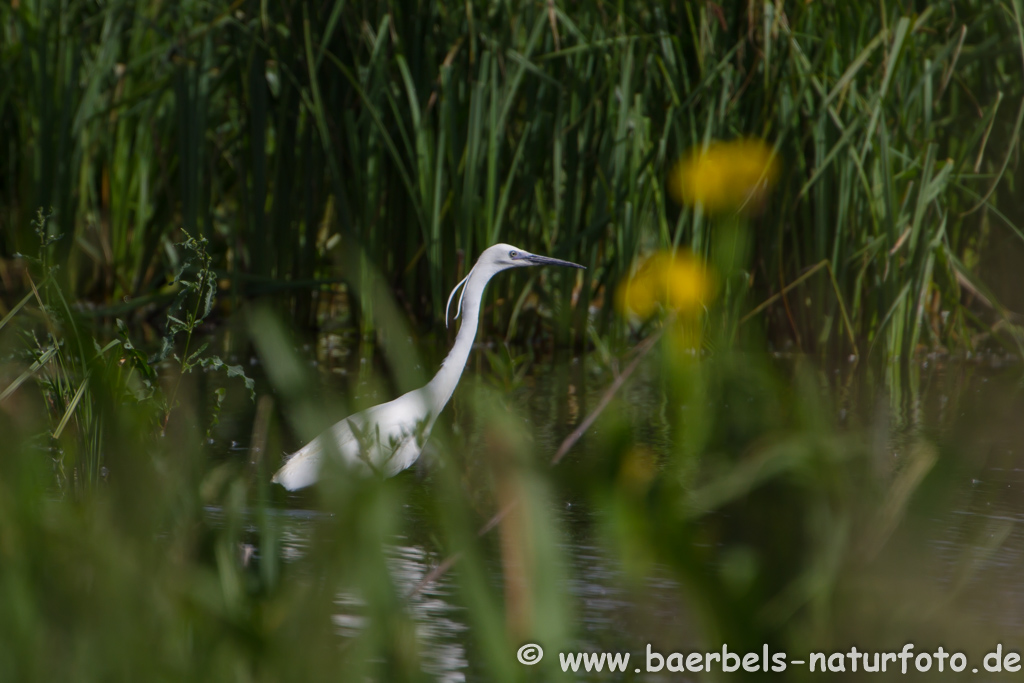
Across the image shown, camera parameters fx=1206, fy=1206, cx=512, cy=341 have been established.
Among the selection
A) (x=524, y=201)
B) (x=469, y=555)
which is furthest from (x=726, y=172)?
(x=469, y=555)

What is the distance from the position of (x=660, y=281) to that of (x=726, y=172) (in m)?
0.52

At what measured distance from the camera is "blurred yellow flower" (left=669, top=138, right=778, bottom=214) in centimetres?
484

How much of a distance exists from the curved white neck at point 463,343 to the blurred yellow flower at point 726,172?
126cm

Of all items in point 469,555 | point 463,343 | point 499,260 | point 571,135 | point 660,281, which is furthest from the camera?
point 571,135

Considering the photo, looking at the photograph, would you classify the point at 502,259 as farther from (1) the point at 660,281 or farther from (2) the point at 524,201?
(2) the point at 524,201

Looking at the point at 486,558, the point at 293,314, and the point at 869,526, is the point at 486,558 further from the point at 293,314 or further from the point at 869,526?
the point at 293,314

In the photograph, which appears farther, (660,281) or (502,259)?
(660,281)

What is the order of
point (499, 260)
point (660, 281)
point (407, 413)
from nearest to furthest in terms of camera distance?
point (407, 413)
point (499, 260)
point (660, 281)


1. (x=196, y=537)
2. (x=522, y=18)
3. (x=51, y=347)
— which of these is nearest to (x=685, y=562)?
(x=196, y=537)

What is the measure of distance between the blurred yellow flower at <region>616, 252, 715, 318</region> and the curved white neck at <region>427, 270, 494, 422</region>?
0.83 metres

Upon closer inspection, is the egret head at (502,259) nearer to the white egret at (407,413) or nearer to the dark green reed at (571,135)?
the white egret at (407,413)

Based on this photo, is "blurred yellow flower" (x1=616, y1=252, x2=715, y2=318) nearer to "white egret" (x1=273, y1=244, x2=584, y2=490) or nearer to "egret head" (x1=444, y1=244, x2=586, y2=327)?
"egret head" (x1=444, y1=244, x2=586, y2=327)

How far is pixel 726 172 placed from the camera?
16.1ft

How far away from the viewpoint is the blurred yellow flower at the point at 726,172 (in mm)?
4836
